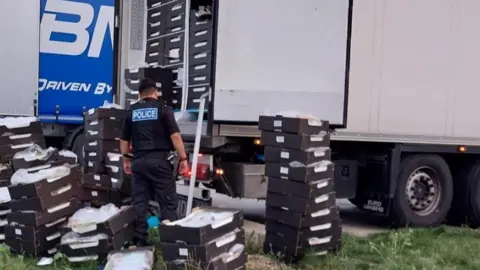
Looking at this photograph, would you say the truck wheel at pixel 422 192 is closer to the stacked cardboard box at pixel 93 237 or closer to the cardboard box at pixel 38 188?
the stacked cardboard box at pixel 93 237

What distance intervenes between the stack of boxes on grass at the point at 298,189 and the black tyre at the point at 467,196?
10.8 feet

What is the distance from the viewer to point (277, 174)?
6859 millimetres

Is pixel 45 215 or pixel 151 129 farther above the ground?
pixel 151 129

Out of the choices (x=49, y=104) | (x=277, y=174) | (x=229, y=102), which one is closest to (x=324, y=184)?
(x=277, y=174)

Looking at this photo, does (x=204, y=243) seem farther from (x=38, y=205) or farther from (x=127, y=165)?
(x=127, y=165)

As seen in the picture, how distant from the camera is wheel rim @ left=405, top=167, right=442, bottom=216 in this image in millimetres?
9086

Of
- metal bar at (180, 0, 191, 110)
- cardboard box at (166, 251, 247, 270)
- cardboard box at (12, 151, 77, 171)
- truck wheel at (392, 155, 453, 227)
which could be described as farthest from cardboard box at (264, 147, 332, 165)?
cardboard box at (12, 151, 77, 171)

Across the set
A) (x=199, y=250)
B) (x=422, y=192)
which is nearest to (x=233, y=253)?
(x=199, y=250)

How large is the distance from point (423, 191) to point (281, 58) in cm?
309

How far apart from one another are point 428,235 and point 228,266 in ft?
11.4

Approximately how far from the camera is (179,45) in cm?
838

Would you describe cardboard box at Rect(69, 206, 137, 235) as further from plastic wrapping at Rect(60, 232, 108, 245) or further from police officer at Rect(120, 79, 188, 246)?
police officer at Rect(120, 79, 188, 246)

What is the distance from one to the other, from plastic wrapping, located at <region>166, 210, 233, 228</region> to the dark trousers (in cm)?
92

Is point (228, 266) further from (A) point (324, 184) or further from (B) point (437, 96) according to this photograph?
(B) point (437, 96)
